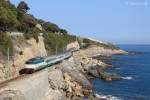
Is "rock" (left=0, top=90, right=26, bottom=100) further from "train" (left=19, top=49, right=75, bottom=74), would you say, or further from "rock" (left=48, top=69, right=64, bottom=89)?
"rock" (left=48, top=69, right=64, bottom=89)

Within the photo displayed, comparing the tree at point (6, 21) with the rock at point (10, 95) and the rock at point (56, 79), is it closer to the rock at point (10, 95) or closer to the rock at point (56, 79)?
the rock at point (56, 79)

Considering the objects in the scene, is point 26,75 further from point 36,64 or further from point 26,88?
point 26,88

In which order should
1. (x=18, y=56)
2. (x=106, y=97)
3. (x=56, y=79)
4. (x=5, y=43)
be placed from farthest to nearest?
1. (x=106, y=97)
2. (x=56, y=79)
3. (x=18, y=56)
4. (x=5, y=43)

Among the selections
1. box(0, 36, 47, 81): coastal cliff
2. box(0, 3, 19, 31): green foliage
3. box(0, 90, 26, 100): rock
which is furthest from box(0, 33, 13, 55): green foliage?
box(0, 90, 26, 100): rock

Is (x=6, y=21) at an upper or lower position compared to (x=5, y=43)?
upper

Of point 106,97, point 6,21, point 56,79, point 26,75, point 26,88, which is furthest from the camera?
point 106,97

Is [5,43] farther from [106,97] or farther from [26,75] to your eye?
[106,97]

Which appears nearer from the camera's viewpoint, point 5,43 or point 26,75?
point 26,75

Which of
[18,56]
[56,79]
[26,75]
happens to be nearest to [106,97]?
[56,79]

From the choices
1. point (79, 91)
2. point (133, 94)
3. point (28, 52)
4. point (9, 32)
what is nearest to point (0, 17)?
point (9, 32)

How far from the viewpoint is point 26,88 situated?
148 feet

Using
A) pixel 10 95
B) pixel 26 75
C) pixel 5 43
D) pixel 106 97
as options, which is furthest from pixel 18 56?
pixel 106 97

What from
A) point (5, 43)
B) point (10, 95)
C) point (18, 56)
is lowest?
point (10, 95)

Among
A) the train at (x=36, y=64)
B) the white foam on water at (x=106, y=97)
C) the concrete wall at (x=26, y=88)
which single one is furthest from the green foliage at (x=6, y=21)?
the white foam on water at (x=106, y=97)
